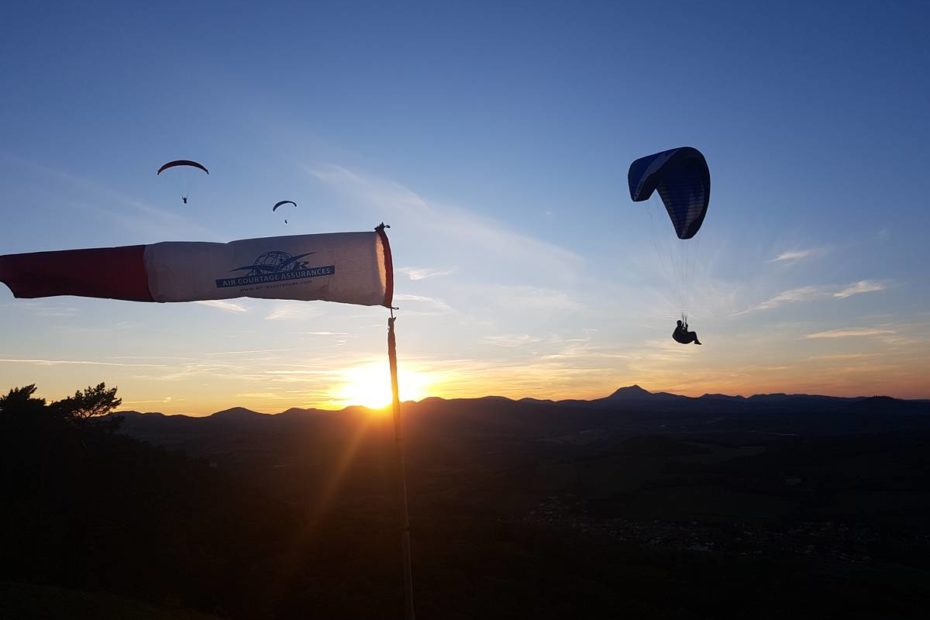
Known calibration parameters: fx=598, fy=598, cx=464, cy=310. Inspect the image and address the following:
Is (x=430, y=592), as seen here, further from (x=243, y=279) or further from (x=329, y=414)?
(x=329, y=414)

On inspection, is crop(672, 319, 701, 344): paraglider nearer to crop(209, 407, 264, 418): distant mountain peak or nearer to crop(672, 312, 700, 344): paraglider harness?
crop(672, 312, 700, 344): paraglider harness

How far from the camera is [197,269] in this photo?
5.97 m

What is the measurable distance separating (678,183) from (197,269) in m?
19.8

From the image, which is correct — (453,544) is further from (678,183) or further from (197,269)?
(197,269)

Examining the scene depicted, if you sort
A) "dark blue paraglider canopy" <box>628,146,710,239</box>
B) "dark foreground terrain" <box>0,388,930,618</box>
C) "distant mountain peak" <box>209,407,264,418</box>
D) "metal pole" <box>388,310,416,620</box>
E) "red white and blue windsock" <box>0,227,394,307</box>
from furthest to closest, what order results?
"distant mountain peak" <box>209,407,264,418</box> → "dark blue paraglider canopy" <box>628,146,710,239</box> → "dark foreground terrain" <box>0,388,930,618</box> → "metal pole" <box>388,310,416,620</box> → "red white and blue windsock" <box>0,227,394,307</box>

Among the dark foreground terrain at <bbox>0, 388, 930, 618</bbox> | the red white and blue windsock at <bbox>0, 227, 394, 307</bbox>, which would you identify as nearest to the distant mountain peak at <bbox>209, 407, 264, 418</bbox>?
the dark foreground terrain at <bbox>0, 388, 930, 618</bbox>

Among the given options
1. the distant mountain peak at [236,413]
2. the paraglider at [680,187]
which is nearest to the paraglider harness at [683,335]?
the paraglider at [680,187]

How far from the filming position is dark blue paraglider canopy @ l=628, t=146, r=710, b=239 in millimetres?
20719

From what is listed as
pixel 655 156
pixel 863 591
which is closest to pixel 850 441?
pixel 863 591

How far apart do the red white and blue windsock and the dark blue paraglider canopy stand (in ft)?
54.6

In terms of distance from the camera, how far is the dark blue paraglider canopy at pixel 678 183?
68.0 ft

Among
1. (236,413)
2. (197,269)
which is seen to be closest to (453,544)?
(197,269)

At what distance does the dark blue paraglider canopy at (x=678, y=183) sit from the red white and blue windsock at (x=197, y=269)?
1663 centimetres

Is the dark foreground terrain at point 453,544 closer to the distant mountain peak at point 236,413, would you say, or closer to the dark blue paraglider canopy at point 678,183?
the dark blue paraglider canopy at point 678,183
